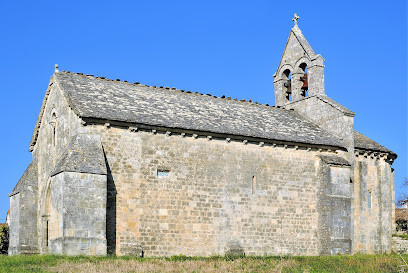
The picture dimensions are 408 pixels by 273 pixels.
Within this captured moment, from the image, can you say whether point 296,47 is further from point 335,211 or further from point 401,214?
point 401,214

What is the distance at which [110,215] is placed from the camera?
19.5 m

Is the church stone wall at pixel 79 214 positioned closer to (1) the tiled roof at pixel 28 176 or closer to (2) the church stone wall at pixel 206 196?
(2) the church stone wall at pixel 206 196

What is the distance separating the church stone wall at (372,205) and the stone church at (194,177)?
53 millimetres

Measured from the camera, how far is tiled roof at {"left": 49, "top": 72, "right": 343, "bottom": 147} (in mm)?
20797

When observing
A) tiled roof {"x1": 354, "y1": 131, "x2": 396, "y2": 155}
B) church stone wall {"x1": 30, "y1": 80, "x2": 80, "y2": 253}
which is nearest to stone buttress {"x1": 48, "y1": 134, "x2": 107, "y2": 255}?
church stone wall {"x1": 30, "y1": 80, "x2": 80, "y2": 253}

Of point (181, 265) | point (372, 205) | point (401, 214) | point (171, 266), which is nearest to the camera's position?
point (171, 266)

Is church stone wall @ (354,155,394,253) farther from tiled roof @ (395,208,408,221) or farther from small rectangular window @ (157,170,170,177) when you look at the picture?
tiled roof @ (395,208,408,221)

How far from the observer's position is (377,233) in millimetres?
25750

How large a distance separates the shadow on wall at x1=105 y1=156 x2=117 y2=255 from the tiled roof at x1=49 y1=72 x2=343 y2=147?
2.26m

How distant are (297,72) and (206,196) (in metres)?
10.5

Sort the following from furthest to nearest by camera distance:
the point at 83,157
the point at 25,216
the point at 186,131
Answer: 1. the point at 25,216
2. the point at 186,131
3. the point at 83,157

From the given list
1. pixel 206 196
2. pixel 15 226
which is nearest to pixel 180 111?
pixel 206 196

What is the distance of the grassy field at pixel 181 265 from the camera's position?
50.7 feet

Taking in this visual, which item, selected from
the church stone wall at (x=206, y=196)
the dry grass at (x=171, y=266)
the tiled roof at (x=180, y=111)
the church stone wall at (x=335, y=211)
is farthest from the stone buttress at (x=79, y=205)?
the church stone wall at (x=335, y=211)
